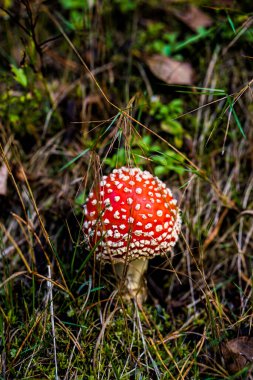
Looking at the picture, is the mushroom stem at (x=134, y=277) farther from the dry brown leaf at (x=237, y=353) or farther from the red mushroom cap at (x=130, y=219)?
the dry brown leaf at (x=237, y=353)

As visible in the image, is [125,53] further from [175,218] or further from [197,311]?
[197,311]

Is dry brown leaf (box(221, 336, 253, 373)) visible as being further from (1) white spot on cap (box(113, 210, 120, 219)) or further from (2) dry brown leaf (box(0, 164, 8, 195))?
(2) dry brown leaf (box(0, 164, 8, 195))

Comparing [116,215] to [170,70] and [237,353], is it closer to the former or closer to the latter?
[237,353]

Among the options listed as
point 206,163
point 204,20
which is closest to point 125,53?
point 204,20

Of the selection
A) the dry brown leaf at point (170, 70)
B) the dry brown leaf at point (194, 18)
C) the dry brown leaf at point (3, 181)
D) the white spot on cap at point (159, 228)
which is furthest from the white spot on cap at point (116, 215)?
the dry brown leaf at point (194, 18)

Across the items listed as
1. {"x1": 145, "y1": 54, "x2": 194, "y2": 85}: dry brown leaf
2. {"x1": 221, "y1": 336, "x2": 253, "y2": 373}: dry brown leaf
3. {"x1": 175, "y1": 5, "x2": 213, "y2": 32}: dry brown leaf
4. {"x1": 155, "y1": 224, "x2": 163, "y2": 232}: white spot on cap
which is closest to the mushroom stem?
{"x1": 155, "y1": 224, "x2": 163, "y2": 232}: white spot on cap

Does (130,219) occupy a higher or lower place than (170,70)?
lower

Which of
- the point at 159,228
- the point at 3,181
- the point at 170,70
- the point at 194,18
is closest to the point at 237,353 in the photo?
the point at 159,228

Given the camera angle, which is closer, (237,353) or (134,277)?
(237,353)
